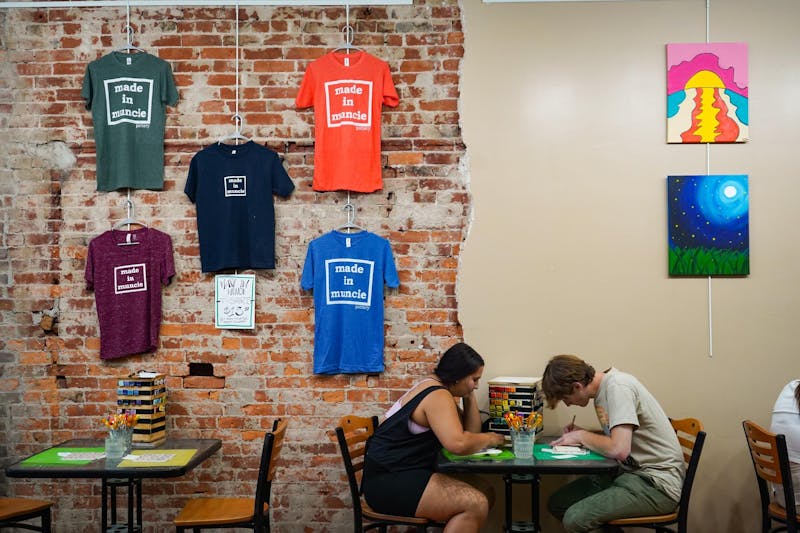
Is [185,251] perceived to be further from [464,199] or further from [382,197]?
[464,199]

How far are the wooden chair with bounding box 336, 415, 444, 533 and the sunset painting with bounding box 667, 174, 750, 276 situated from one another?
1948 millimetres

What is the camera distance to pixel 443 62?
4.39 m

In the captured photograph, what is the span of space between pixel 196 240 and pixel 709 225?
292 cm

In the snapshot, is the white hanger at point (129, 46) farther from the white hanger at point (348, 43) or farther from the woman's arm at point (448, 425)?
the woman's arm at point (448, 425)

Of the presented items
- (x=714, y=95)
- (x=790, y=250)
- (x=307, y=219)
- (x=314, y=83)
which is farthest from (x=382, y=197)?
(x=790, y=250)

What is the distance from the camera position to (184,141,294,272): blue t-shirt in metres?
4.33

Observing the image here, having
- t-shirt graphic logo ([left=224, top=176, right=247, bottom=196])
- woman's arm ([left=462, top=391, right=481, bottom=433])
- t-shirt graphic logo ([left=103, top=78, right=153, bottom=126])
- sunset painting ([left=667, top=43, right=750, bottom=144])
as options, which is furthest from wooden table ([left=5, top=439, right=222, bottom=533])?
sunset painting ([left=667, top=43, right=750, bottom=144])

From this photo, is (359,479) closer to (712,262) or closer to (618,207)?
(618,207)

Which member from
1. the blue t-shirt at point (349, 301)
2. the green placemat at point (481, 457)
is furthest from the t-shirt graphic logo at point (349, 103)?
the green placemat at point (481, 457)

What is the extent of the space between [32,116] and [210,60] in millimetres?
1090

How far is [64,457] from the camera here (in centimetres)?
367

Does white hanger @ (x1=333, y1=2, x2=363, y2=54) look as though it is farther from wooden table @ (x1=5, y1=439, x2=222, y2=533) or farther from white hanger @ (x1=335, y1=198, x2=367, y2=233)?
wooden table @ (x1=5, y1=439, x2=222, y2=533)

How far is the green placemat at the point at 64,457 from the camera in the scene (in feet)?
11.7

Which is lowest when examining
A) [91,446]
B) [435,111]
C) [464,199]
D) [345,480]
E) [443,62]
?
[345,480]
